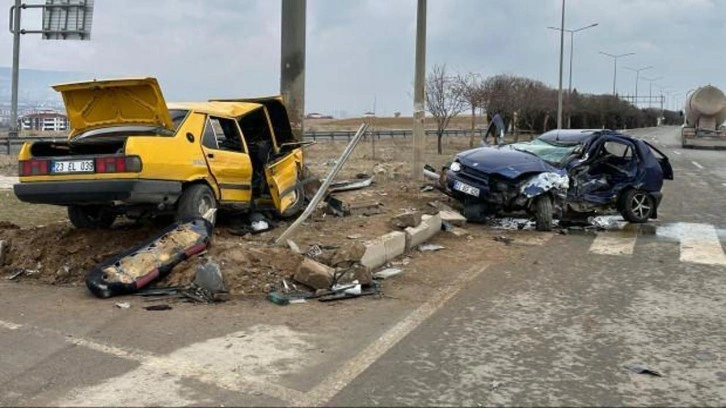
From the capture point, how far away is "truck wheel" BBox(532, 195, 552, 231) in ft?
38.0

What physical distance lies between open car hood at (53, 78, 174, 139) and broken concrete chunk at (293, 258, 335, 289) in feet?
8.50

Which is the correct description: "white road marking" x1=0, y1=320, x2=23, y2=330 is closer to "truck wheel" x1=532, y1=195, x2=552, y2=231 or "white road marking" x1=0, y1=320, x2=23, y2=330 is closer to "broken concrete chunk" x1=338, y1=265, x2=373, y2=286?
"broken concrete chunk" x1=338, y1=265, x2=373, y2=286

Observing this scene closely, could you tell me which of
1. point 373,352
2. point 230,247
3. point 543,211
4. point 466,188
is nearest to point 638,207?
point 543,211

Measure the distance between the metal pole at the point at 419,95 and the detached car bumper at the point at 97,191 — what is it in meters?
9.06

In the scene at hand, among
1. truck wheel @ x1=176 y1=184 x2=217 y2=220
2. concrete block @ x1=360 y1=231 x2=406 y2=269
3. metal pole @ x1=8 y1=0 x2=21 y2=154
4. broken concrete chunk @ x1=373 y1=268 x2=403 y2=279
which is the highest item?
metal pole @ x1=8 y1=0 x2=21 y2=154

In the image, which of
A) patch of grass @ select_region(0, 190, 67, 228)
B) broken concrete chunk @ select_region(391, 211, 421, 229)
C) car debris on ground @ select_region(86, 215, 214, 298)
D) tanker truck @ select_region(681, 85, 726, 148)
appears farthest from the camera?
tanker truck @ select_region(681, 85, 726, 148)

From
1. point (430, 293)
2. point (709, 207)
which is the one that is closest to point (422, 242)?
point (430, 293)

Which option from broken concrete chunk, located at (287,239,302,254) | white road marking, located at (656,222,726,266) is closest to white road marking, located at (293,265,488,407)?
broken concrete chunk, located at (287,239,302,254)

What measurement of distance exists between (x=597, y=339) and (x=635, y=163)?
796 centimetres

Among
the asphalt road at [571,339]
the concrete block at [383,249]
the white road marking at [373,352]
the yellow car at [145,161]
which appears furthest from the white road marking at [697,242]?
the yellow car at [145,161]

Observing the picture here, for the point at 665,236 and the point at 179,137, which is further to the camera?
the point at 665,236

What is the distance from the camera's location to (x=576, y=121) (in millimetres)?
71750

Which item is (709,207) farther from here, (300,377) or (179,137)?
(300,377)

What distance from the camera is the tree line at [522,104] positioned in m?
33.6
